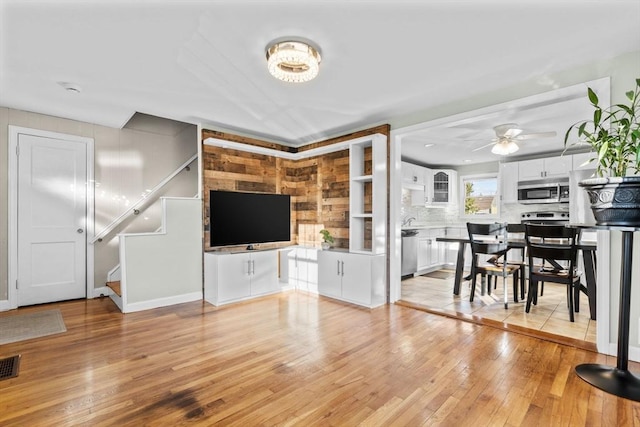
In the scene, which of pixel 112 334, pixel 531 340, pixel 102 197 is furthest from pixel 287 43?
pixel 102 197

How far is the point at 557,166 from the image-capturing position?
5664mm

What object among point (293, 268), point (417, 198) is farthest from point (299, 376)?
point (417, 198)

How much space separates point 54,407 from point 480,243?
14.1ft

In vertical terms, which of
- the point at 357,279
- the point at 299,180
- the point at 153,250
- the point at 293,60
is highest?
the point at 293,60

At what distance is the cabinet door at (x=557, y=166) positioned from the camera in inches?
219

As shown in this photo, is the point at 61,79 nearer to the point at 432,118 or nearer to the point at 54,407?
the point at 54,407

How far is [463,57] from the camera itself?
2.60 meters

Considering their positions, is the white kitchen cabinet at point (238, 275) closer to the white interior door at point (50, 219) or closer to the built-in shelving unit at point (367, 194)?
the built-in shelving unit at point (367, 194)

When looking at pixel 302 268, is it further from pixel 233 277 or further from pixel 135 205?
pixel 135 205

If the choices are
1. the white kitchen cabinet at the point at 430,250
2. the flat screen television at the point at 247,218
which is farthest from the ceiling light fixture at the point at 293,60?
the white kitchen cabinet at the point at 430,250

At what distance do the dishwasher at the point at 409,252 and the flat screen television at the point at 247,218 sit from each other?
200 centimetres

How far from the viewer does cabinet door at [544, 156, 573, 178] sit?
18.3 feet

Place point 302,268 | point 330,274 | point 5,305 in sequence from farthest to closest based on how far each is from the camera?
point 302,268 → point 330,274 → point 5,305

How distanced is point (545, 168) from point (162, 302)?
21.8ft
